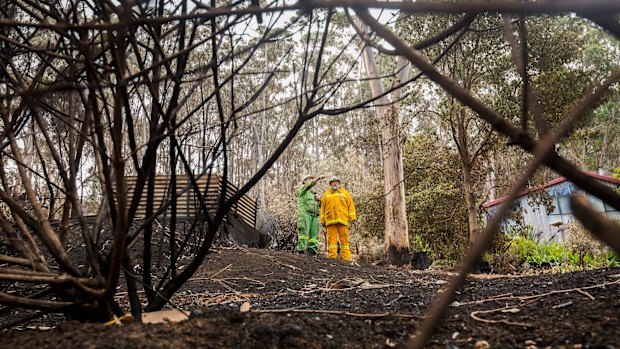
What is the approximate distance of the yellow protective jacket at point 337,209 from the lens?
1055 centimetres

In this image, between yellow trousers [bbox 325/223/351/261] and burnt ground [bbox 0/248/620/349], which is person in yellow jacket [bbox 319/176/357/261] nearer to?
yellow trousers [bbox 325/223/351/261]

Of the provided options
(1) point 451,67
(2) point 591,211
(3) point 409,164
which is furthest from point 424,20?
(2) point 591,211

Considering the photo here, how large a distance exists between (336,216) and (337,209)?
154 mm

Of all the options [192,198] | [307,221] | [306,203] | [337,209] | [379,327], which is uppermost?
[192,198]

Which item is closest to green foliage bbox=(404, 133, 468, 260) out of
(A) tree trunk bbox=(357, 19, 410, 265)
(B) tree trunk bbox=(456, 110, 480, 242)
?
(A) tree trunk bbox=(357, 19, 410, 265)

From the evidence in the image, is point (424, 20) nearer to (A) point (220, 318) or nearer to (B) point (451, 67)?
(B) point (451, 67)

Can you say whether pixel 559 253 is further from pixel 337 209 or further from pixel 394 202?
pixel 337 209

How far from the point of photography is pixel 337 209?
34.7ft

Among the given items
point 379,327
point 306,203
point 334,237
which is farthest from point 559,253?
point 379,327

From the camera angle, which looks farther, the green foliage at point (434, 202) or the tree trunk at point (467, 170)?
the green foliage at point (434, 202)

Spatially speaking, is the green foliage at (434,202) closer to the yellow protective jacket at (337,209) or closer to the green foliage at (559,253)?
the green foliage at (559,253)

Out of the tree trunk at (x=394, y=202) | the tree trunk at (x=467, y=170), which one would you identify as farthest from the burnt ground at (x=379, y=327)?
the tree trunk at (x=394, y=202)

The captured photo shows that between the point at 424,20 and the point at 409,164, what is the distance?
4.94 m

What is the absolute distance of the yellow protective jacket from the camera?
1055cm
